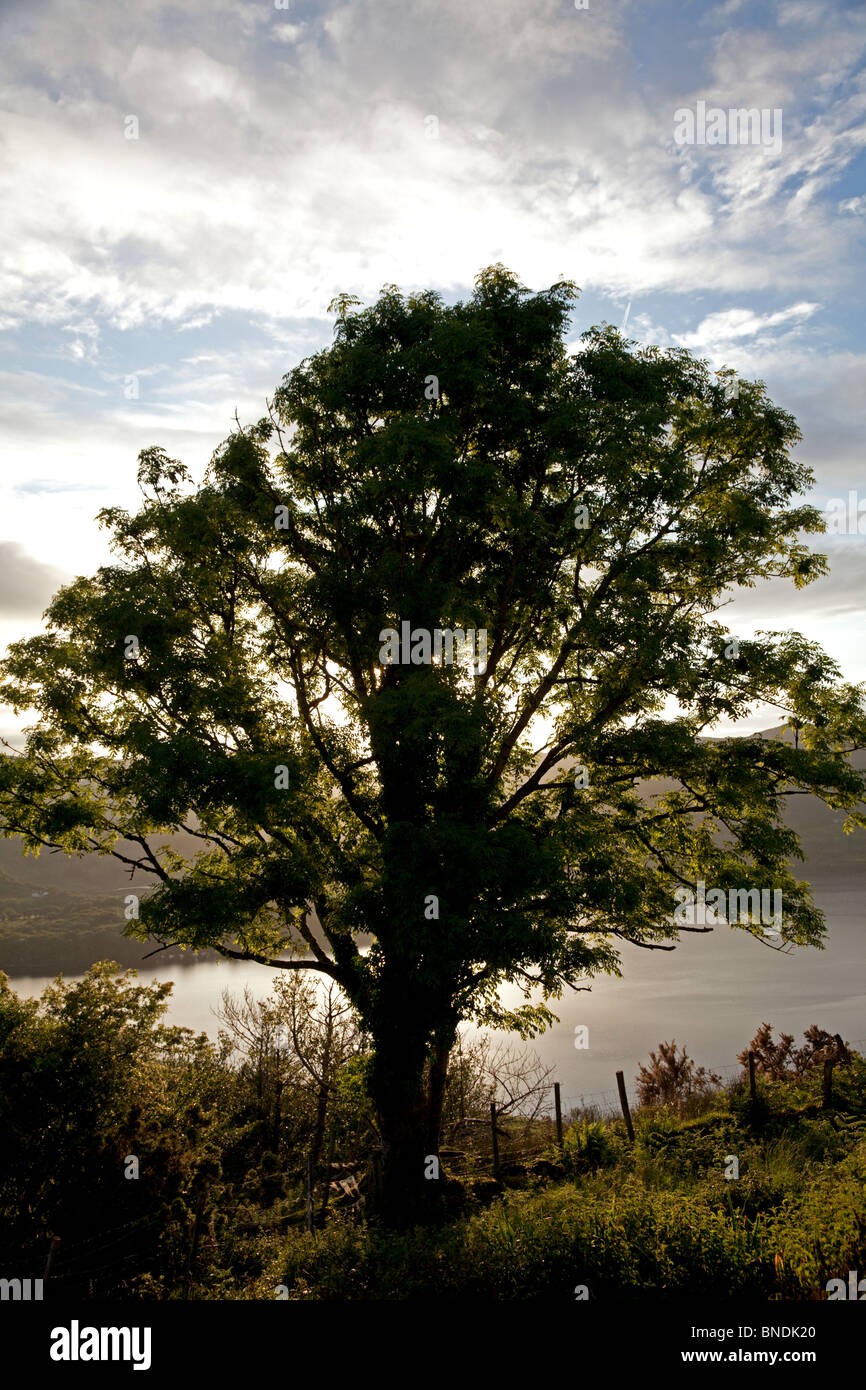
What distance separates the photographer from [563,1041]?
39.5 m

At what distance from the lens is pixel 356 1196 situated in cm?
1352

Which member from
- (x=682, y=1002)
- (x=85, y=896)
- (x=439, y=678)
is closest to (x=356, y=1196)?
(x=439, y=678)

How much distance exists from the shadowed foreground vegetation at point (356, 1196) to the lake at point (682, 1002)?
11.9 m

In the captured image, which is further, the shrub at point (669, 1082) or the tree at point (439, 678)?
the shrub at point (669, 1082)

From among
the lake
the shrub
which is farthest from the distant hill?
the shrub

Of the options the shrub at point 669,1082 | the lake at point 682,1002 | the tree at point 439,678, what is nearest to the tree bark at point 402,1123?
the tree at point 439,678

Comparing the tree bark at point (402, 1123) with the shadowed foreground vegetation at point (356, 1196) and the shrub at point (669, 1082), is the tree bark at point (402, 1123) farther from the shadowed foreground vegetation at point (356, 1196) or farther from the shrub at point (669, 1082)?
the shrub at point (669, 1082)

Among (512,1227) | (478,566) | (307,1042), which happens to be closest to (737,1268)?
(512,1227)

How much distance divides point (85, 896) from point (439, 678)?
129m

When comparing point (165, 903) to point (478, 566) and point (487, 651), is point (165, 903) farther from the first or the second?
point (478, 566)

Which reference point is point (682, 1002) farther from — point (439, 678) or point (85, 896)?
point (85, 896)

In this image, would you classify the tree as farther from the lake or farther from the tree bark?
the lake

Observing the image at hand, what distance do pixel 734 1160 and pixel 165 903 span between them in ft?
A: 26.8

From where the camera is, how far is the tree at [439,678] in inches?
365
